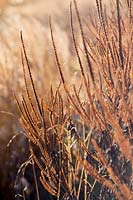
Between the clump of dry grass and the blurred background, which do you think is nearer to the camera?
the clump of dry grass

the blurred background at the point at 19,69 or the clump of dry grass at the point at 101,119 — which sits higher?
the blurred background at the point at 19,69

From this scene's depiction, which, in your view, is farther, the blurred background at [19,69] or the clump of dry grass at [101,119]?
the blurred background at [19,69]

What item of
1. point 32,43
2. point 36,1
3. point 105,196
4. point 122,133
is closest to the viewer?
point 122,133

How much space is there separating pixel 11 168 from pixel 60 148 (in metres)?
1.02

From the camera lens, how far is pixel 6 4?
6250 mm

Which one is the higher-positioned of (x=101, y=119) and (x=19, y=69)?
(x=19, y=69)

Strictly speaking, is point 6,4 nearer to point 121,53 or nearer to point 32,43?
point 32,43

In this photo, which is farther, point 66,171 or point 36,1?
point 36,1

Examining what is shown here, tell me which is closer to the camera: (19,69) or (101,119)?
(101,119)

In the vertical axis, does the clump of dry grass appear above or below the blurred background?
below

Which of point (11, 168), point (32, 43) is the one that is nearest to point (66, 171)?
point (11, 168)

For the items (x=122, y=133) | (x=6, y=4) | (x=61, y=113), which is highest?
(x=6, y=4)

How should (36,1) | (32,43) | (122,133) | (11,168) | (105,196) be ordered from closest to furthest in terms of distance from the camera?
(122,133) < (105,196) < (11,168) < (32,43) < (36,1)

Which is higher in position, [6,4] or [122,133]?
[6,4]
